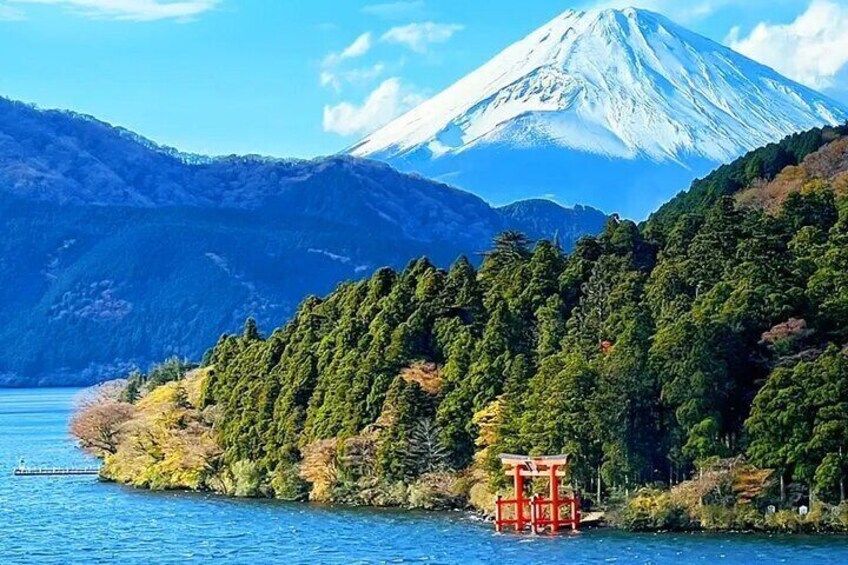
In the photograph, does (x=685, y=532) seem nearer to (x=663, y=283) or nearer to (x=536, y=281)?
(x=663, y=283)

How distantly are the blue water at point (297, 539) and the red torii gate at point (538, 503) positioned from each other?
935 millimetres

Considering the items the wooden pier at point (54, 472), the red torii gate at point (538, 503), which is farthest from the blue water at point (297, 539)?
the wooden pier at point (54, 472)

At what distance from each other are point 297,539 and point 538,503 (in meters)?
6.13

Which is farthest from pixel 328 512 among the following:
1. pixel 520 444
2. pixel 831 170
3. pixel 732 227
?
pixel 831 170

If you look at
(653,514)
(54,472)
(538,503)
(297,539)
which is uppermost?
(54,472)

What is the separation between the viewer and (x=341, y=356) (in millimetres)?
56250

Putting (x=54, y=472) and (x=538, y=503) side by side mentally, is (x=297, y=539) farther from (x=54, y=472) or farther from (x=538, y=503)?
(x=54, y=472)

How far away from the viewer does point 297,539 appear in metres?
44.3

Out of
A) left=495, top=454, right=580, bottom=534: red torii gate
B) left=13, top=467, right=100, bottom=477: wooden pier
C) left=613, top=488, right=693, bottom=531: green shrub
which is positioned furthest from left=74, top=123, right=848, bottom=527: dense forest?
left=13, top=467, right=100, bottom=477: wooden pier

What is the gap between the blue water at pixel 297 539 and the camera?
3962 centimetres

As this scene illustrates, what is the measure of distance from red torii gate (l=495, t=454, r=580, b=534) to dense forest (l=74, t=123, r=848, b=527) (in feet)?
4.49

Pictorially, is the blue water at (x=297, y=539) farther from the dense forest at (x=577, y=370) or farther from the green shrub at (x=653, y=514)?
the dense forest at (x=577, y=370)

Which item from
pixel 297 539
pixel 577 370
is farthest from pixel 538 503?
pixel 297 539

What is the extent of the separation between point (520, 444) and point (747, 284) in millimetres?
7848
